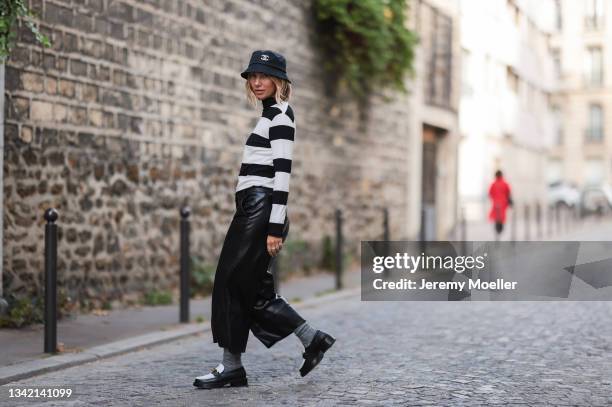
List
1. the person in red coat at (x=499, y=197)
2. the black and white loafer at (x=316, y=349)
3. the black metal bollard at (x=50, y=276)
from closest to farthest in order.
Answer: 1. the black and white loafer at (x=316, y=349)
2. the black metal bollard at (x=50, y=276)
3. the person in red coat at (x=499, y=197)

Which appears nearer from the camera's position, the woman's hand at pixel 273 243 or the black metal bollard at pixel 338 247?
the woman's hand at pixel 273 243

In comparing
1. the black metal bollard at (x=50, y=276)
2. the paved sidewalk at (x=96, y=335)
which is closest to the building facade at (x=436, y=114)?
the paved sidewalk at (x=96, y=335)

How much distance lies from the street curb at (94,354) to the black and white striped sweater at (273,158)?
180cm

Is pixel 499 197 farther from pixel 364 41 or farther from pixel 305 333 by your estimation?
pixel 305 333

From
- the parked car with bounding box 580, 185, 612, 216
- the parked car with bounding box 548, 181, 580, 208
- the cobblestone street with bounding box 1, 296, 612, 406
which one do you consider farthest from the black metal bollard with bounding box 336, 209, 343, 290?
the parked car with bounding box 548, 181, 580, 208

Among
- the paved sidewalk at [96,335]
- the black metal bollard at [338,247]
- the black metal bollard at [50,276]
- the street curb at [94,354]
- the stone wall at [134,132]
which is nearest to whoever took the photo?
the street curb at [94,354]

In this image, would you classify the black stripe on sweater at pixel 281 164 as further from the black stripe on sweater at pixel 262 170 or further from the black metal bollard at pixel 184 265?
the black metal bollard at pixel 184 265

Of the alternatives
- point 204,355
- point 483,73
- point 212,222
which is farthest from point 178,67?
point 483,73

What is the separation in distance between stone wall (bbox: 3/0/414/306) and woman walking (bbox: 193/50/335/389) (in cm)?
313

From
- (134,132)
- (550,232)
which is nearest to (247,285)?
(134,132)

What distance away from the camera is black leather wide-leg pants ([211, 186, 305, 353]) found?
5504 mm

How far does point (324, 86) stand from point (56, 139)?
6.69 m

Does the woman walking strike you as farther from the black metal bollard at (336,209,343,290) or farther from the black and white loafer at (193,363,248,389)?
the black metal bollard at (336,209,343,290)

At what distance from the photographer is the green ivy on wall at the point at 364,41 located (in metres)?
14.2
